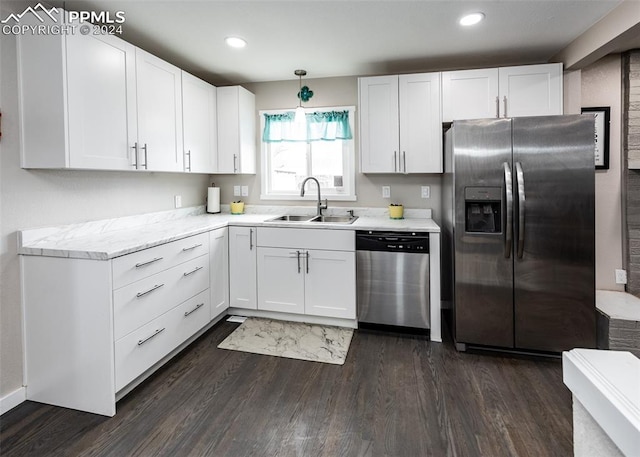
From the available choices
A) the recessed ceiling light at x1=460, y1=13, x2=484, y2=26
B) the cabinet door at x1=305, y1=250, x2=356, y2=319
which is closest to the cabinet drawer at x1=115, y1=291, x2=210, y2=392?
the cabinet door at x1=305, y1=250, x2=356, y2=319

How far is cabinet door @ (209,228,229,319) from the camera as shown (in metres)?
3.02

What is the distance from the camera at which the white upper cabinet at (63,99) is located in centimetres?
196

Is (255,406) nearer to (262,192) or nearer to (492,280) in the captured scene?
(492,280)

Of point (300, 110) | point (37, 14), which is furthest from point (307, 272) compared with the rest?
point (37, 14)

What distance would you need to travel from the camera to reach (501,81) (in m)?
3.02

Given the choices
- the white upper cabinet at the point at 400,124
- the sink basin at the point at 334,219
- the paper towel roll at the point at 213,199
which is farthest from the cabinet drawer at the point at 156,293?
the white upper cabinet at the point at 400,124

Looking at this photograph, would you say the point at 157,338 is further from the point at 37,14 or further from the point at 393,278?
the point at 37,14

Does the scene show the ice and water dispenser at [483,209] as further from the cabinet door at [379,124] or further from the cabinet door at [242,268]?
the cabinet door at [242,268]

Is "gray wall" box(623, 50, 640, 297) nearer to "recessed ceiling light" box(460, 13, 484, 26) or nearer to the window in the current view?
"recessed ceiling light" box(460, 13, 484, 26)

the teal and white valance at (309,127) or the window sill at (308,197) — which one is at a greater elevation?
the teal and white valance at (309,127)

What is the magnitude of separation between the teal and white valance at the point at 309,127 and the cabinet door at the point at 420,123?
65cm

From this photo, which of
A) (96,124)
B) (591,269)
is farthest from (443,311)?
(96,124)

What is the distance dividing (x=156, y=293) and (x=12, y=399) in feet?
2.97

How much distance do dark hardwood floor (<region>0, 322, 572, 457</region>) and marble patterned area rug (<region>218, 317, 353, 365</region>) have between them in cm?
11
